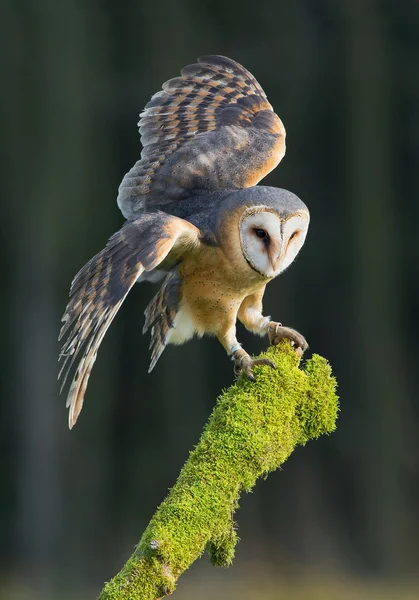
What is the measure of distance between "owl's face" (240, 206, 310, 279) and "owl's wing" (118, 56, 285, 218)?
42 centimetres

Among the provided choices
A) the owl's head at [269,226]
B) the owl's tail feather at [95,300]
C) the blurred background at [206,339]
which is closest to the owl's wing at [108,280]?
the owl's tail feather at [95,300]

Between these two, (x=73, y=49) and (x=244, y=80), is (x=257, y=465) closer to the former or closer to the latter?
(x=244, y=80)

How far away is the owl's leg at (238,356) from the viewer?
7.35 ft

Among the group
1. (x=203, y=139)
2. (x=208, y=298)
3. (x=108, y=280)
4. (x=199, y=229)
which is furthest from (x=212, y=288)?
(x=203, y=139)

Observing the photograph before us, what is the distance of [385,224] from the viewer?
17.4 feet

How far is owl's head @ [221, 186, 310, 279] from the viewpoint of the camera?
8.21 ft

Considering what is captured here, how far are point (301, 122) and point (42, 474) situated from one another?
2169mm

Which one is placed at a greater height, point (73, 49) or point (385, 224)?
point (73, 49)

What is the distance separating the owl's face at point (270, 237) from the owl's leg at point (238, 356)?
7.5 inches

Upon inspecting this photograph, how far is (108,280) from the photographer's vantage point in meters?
2.34

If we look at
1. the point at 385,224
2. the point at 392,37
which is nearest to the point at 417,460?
the point at 385,224

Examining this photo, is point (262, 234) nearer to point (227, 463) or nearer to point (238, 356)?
point (238, 356)

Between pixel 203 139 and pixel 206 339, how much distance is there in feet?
7.70

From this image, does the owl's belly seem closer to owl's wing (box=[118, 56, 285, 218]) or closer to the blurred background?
owl's wing (box=[118, 56, 285, 218])
